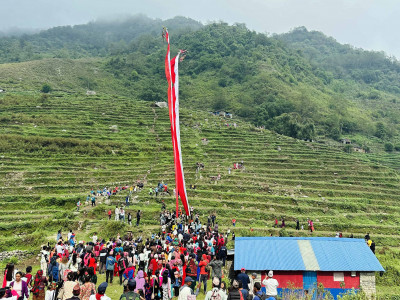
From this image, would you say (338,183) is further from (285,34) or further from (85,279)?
(285,34)

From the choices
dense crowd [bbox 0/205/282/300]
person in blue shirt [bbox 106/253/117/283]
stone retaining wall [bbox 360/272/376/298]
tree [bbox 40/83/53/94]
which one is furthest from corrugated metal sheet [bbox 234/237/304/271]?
tree [bbox 40/83/53/94]

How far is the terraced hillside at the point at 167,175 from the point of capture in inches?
1031

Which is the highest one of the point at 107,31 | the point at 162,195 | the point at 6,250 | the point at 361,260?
the point at 107,31

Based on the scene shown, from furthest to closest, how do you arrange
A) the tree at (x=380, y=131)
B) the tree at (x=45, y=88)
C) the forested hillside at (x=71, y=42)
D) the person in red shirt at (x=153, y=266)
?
1. the forested hillside at (x=71, y=42)
2. the tree at (x=45, y=88)
3. the tree at (x=380, y=131)
4. the person in red shirt at (x=153, y=266)

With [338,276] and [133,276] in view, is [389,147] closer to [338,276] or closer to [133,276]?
[338,276]

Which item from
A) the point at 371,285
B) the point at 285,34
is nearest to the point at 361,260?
the point at 371,285

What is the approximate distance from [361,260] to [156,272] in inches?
335

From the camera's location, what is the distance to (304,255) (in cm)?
1358

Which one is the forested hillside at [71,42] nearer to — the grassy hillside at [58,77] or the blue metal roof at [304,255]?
the grassy hillside at [58,77]

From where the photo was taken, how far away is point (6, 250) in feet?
69.3

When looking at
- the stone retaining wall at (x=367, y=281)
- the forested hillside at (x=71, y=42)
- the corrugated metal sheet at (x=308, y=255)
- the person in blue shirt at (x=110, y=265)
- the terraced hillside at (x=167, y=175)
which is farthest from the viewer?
the forested hillside at (x=71, y=42)

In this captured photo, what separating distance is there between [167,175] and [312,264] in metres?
22.9

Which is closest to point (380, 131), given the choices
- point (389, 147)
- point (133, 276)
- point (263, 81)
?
point (389, 147)

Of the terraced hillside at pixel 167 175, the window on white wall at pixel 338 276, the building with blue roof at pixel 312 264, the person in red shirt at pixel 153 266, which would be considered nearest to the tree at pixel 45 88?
the terraced hillside at pixel 167 175
